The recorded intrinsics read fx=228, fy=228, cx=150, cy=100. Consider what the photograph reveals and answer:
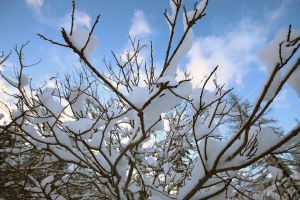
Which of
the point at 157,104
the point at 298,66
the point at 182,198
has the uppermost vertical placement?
the point at 157,104

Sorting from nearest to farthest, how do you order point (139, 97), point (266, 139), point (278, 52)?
1. point (278, 52)
2. point (139, 97)
3. point (266, 139)

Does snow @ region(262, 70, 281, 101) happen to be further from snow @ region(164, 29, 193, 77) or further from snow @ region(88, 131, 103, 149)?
snow @ region(88, 131, 103, 149)

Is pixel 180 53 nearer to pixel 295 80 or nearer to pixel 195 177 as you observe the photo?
pixel 295 80

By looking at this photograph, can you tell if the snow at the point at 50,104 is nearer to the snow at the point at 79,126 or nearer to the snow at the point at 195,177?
the snow at the point at 79,126

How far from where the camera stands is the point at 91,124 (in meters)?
1.69

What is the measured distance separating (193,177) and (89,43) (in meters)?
1.24

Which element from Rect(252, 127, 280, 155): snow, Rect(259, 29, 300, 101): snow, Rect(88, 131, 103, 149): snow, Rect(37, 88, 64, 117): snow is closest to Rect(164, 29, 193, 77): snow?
Rect(259, 29, 300, 101): snow

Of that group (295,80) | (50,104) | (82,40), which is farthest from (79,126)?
(295,80)

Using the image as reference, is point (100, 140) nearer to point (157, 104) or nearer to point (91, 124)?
point (91, 124)

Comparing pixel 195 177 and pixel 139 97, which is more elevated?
pixel 139 97

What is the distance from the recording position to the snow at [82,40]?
1.15 meters

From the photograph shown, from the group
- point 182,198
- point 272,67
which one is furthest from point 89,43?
point 182,198

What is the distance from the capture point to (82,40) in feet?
3.84

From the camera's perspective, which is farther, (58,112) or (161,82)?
(58,112)
